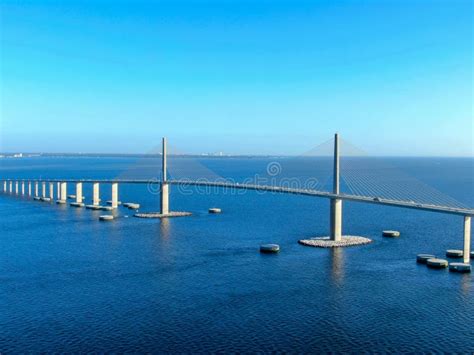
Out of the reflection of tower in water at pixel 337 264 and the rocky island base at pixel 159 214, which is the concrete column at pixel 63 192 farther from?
the reflection of tower in water at pixel 337 264

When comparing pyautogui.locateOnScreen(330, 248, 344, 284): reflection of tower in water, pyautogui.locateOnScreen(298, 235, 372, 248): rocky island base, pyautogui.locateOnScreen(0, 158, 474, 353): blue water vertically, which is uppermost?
pyautogui.locateOnScreen(298, 235, 372, 248): rocky island base

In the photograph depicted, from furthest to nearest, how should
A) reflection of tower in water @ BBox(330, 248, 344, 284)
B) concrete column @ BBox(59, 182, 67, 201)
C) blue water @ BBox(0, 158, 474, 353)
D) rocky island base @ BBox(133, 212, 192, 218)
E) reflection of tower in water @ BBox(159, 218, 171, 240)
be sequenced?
concrete column @ BBox(59, 182, 67, 201), rocky island base @ BBox(133, 212, 192, 218), reflection of tower in water @ BBox(159, 218, 171, 240), reflection of tower in water @ BBox(330, 248, 344, 284), blue water @ BBox(0, 158, 474, 353)

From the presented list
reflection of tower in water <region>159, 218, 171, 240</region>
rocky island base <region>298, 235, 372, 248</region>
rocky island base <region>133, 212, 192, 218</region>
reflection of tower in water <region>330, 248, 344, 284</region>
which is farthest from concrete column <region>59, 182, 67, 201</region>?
reflection of tower in water <region>330, 248, 344, 284</region>

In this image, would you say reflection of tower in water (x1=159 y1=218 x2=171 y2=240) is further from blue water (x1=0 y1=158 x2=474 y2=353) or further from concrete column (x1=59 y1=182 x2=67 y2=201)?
concrete column (x1=59 y1=182 x2=67 y2=201)

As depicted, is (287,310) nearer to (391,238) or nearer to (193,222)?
(391,238)

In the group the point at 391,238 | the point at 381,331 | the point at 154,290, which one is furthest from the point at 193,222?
the point at 381,331

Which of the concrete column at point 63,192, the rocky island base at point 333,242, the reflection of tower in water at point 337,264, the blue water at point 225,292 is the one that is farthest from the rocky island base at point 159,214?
the reflection of tower in water at point 337,264
